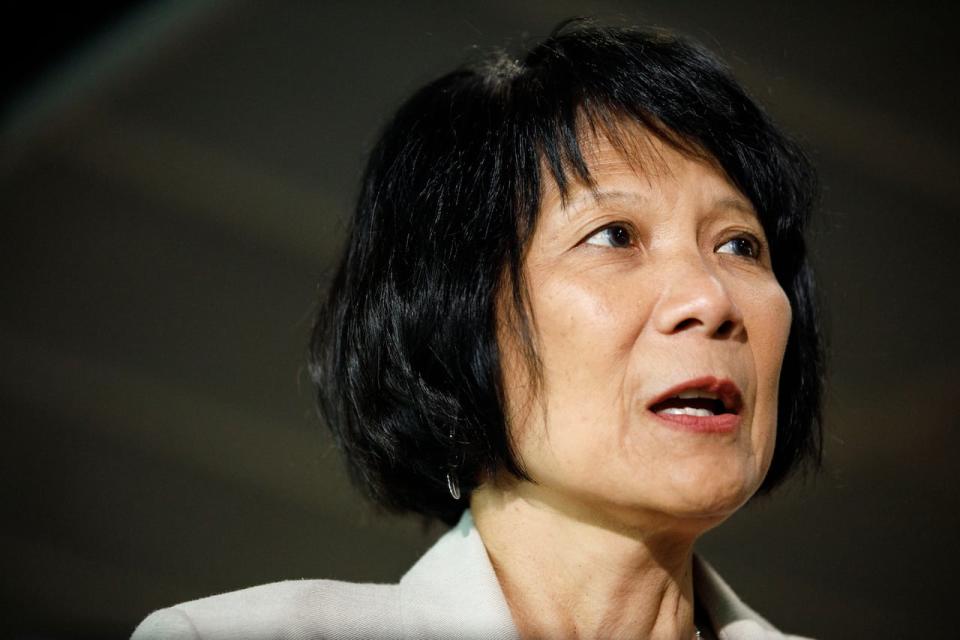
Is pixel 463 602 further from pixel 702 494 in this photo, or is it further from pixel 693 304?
pixel 693 304

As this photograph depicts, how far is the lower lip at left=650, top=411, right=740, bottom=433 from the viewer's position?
122cm

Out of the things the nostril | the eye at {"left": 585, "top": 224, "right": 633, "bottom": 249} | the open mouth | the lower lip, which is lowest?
the lower lip

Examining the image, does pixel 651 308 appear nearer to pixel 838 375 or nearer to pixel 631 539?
pixel 631 539

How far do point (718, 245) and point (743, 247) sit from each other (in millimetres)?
56

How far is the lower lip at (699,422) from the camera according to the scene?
1.22 m

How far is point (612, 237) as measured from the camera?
130 cm

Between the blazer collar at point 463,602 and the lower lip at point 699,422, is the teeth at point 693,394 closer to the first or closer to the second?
the lower lip at point 699,422

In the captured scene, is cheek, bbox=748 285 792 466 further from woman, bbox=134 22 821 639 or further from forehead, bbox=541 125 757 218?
forehead, bbox=541 125 757 218

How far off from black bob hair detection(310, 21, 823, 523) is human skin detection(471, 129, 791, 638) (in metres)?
0.04

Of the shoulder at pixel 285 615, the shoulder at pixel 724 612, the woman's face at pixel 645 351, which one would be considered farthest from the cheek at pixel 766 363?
the shoulder at pixel 285 615

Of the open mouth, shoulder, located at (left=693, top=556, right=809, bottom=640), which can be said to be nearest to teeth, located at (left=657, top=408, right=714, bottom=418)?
the open mouth

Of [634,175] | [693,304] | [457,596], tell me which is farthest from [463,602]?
[634,175]

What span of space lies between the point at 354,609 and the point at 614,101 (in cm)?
72

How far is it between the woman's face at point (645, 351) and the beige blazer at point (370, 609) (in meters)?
0.13
